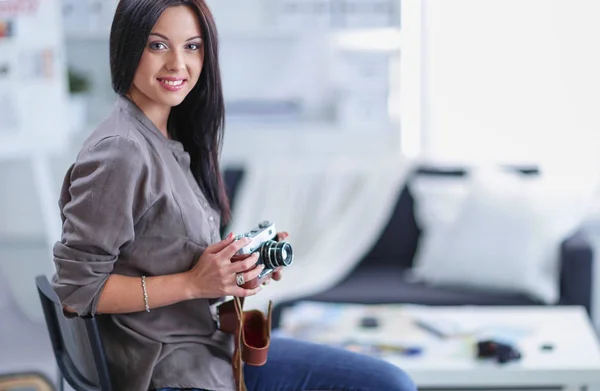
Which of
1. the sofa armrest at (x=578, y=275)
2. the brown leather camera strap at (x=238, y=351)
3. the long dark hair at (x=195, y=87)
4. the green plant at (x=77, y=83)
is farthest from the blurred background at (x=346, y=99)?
the brown leather camera strap at (x=238, y=351)

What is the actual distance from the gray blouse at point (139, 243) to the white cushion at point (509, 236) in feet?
5.05

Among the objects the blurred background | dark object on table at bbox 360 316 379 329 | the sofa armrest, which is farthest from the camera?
the blurred background

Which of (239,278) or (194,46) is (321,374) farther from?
(194,46)

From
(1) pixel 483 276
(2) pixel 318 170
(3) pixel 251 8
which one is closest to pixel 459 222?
(1) pixel 483 276

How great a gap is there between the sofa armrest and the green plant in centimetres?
214

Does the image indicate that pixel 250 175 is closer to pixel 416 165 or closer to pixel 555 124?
Answer: pixel 416 165

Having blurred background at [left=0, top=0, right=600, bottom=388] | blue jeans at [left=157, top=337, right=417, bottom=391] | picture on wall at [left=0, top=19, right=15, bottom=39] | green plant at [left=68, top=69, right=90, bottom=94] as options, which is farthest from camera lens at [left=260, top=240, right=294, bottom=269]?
green plant at [left=68, top=69, right=90, bottom=94]

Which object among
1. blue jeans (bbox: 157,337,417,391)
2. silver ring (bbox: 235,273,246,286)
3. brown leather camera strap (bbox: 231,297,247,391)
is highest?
silver ring (bbox: 235,273,246,286)

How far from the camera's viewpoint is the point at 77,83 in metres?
3.60

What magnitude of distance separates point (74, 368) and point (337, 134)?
217cm

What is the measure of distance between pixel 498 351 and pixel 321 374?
78 cm

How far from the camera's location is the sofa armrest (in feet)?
8.94

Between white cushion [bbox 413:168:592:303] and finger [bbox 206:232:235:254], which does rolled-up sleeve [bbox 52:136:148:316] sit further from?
white cushion [bbox 413:168:592:303]

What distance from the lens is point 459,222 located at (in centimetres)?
291
